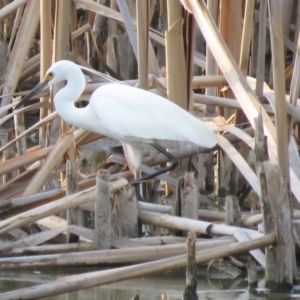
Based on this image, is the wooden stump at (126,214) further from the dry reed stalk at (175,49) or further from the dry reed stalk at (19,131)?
the dry reed stalk at (19,131)

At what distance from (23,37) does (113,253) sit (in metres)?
2.64

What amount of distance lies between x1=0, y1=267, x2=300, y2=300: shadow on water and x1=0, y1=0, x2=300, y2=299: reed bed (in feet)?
0.33

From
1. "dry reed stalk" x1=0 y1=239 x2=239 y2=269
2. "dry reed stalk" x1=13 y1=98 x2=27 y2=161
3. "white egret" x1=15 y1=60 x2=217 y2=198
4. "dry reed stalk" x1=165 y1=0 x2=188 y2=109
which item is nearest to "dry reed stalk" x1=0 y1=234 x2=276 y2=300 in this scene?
"dry reed stalk" x1=0 y1=239 x2=239 y2=269

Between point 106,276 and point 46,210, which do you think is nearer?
point 106,276

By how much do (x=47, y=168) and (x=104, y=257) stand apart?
1.05m

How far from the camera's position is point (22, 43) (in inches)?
209

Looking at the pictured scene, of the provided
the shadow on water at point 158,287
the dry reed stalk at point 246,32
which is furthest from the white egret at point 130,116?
the shadow on water at point 158,287

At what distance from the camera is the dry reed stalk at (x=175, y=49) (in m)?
4.21

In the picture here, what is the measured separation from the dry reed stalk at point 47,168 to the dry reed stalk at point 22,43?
4.63ft

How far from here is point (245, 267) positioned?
3.34 m

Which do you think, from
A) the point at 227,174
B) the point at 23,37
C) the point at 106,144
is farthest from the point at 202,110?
the point at 106,144

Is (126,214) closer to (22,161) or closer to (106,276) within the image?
(22,161)

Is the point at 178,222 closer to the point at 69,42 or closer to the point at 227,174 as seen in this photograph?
the point at 227,174

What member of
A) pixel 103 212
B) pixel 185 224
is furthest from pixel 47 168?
pixel 185 224
